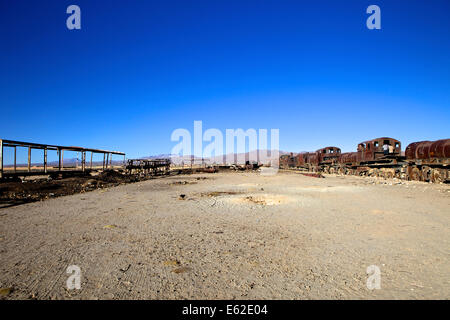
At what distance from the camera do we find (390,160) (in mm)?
21328

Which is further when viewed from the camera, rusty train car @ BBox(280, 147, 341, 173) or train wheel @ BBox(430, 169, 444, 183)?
rusty train car @ BBox(280, 147, 341, 173)

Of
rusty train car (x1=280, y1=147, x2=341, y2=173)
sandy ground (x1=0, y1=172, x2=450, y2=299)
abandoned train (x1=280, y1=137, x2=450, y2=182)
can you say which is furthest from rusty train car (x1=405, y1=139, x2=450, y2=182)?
rusty train car (x1=280, y1=147, x2=341, y2=173)

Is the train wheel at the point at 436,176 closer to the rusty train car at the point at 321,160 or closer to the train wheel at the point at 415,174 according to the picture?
the train wheel at the point at 415,174

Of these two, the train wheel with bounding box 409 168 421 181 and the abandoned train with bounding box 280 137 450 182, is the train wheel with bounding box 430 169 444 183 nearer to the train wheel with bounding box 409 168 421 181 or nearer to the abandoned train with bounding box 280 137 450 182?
the abandoned train with bounding box 280 137 450 182

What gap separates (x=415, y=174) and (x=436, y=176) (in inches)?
74.9

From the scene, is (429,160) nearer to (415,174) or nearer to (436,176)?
(436,176)

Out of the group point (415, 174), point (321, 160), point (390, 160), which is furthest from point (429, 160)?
point (321, 160)

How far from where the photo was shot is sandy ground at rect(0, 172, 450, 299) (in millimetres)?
2799

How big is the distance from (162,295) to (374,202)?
28.6 ft

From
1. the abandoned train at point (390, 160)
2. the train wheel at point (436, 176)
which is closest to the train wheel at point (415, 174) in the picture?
the abandoned train at point (390, 160)

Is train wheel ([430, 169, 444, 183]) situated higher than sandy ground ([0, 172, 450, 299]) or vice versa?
train wheel ([430, 169, 444, 183])

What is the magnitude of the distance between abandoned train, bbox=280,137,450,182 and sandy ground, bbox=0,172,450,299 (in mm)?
12210
